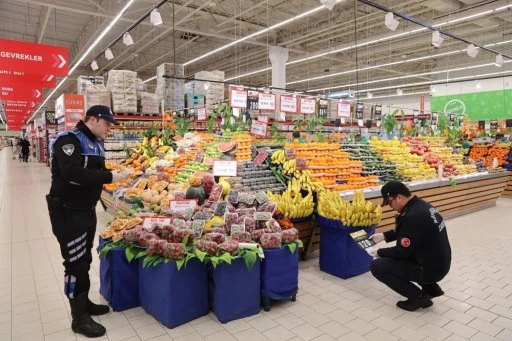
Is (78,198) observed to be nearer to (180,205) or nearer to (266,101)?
(180,205)

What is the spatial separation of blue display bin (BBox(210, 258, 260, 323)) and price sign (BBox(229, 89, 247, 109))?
6.57 metres

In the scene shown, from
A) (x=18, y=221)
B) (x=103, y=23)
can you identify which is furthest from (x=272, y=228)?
(x=103, y=23)

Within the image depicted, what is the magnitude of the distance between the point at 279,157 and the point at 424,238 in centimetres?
249

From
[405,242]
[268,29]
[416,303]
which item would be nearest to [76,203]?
[405,242]

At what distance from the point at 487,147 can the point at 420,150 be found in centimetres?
504

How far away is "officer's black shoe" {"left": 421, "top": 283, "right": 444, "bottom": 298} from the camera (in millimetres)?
3393

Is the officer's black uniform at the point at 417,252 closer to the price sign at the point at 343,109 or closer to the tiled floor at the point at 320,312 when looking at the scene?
the tiled floor at the point at 320,312

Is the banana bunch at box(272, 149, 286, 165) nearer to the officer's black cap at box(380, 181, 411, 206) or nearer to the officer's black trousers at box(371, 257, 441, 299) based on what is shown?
the officer's black cap at box(380, 181, 411, 206)

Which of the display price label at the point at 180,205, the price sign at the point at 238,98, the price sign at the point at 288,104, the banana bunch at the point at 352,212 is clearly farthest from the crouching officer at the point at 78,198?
the price sign at the point at 288,104

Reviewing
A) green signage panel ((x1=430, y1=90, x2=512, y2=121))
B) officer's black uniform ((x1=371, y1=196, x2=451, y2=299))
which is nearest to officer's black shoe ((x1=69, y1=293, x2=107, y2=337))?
officer's black uniform ((x1=371, y1=196, x2=451, y2=299))

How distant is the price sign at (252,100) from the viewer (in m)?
9.62

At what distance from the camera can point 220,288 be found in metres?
3.00

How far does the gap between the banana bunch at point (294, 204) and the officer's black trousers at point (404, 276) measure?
1.11m

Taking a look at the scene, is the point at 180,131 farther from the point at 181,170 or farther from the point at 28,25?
the point at 28,25
